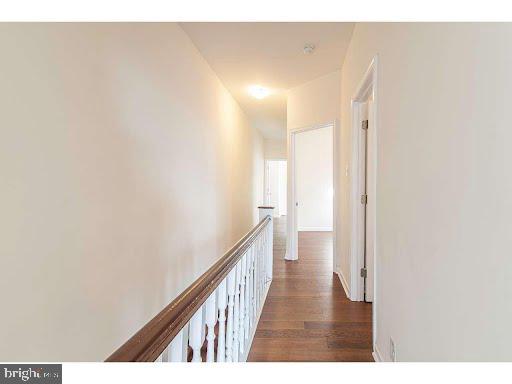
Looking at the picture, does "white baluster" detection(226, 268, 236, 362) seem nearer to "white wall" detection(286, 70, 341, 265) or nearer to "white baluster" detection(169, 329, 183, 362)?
"white baluster" detection(169, 329, 183, 362)

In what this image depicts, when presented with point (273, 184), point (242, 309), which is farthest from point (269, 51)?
Answer: point (273, 184)

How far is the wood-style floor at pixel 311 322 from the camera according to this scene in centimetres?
217

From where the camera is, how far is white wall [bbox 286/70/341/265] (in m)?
4.02

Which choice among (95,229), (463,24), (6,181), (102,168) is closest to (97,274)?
(95,229)

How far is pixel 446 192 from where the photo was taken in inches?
44.3

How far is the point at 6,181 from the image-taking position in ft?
3.91

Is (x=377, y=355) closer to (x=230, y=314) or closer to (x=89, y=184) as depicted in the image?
(x=230, y=314)

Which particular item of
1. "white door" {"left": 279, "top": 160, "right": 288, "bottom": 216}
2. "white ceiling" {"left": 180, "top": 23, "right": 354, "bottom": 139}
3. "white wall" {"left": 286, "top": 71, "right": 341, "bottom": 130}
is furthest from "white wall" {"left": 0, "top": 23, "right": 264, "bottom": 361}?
"white door" {"left": 279, "top": 160, "right": 288, "bottom": 216}

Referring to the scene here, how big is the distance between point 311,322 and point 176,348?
1860 millimetres

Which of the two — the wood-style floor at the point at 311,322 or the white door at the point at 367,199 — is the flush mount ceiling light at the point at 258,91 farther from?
the wood-style floor at the point at 311,322

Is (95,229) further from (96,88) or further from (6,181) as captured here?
(96,88)

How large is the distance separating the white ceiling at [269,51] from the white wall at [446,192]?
3.85 ft
